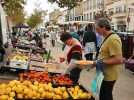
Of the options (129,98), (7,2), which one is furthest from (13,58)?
(7,2)

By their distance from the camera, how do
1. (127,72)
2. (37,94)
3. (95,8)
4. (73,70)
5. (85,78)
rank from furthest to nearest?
(95,8)
(127,72)
(85,78)
(73,70)
(37,94)

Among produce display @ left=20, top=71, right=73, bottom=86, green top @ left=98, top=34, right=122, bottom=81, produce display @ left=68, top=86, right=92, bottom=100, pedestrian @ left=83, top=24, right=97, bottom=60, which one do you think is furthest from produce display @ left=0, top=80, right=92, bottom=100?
pedestrian @ left=83, top=24, right=97, bottom=60

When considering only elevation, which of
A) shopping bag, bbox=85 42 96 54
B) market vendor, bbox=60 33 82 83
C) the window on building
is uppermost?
the window on building

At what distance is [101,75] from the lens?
7.04 meters

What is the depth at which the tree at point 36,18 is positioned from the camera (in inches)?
4304

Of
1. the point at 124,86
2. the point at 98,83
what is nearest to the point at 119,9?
the point at 124,86

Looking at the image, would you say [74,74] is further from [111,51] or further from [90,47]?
[90,47]

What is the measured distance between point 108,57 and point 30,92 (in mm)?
1481

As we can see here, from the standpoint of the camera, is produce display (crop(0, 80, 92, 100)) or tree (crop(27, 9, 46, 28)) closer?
produce display (crop(0, 80, 92, 100))

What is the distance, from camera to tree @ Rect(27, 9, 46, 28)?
359 feet

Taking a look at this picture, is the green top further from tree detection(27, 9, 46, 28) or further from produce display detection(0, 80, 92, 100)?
tree detection(27, 9, 46, 28)

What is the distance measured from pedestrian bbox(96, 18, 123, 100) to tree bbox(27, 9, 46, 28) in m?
102

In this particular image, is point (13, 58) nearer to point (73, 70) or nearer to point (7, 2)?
point (73, 70)

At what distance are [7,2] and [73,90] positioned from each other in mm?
21981
